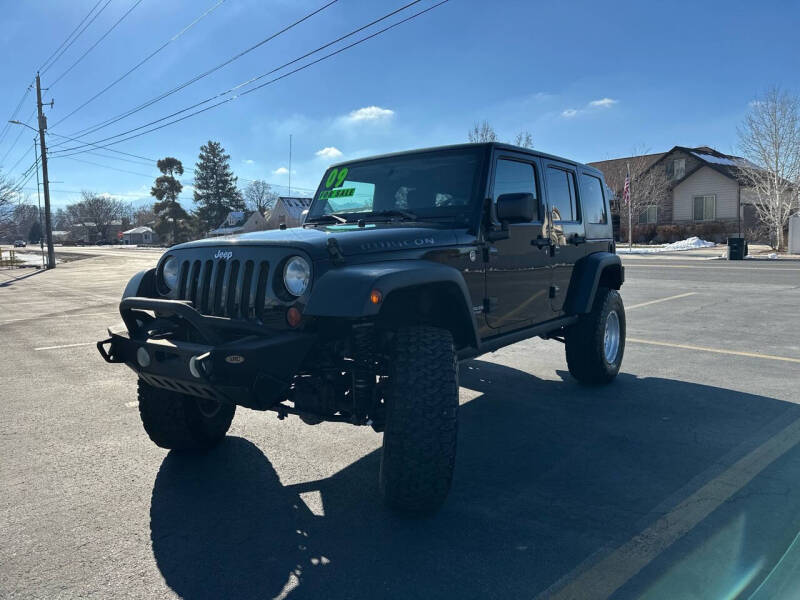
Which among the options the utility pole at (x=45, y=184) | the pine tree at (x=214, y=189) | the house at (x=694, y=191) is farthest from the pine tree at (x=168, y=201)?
the house at (x=694, y=191)

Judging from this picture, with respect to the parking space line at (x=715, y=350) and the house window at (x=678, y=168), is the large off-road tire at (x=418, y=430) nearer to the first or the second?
the parking space line at (x=715, y=350)

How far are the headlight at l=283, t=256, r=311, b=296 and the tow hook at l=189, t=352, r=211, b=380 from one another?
1.70 ft

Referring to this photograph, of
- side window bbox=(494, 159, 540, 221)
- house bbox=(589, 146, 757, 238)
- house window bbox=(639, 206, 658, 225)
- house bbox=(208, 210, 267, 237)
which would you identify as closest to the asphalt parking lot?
side window bbox=(494, 159, 540, 221)

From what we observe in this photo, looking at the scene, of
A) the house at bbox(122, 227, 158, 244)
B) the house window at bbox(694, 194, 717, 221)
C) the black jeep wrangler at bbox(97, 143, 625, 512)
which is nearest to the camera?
the black jeep wrangler at bbox(97, 143, 625, 512)

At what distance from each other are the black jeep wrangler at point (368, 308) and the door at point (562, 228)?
15cm

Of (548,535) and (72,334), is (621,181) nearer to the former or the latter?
(72,334)

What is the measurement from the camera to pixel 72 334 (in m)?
8.86

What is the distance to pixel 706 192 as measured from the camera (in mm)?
40438

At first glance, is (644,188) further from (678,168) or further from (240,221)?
(240,221)

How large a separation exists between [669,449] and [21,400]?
530 centimetres

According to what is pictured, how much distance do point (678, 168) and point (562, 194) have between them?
43.5m

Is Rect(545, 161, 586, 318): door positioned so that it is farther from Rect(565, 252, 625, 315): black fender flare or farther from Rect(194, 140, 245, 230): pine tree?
Rect(194, 140, 245, 230): pine tree

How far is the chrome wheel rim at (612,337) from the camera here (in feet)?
18.7

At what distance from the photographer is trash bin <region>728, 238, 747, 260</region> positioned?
2411cm
